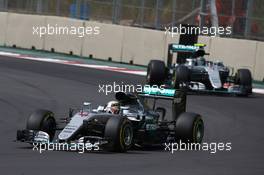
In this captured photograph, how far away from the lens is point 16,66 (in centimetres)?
2702

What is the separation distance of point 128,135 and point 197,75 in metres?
10.7

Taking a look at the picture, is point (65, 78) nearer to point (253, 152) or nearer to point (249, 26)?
point (249, 26)

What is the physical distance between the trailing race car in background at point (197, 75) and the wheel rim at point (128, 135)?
32.6 feet

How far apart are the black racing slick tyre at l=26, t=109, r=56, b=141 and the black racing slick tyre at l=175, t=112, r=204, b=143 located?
2.05 meters

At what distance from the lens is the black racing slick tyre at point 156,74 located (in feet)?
79.0

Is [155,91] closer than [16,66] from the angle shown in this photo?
Yes

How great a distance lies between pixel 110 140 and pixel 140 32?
17.7m

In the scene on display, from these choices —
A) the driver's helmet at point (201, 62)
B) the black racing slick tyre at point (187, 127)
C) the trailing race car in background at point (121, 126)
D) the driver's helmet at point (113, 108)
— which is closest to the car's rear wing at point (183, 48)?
the driver's helmet at point (201, 62)

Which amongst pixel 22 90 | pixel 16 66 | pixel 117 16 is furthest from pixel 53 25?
pixel 22 90

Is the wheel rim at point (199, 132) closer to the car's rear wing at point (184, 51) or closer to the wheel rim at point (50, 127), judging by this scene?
the wheel rim at point (50, 127)

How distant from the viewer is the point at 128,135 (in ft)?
43.3

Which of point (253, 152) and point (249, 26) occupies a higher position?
point (249, 26)

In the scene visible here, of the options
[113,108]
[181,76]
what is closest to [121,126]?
[113,108]

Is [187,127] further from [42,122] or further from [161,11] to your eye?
[161,11]
